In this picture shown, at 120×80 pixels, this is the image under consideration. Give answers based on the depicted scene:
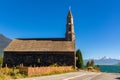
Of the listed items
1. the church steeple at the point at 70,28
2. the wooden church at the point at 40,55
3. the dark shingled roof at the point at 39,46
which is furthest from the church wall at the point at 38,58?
the church steeple at the point at 70,28

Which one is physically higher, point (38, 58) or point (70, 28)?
point (70, 28)

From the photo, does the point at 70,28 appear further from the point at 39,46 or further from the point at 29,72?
the point at 29,72

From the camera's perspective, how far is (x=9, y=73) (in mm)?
34219

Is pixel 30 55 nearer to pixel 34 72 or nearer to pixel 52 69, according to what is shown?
pixel 52 69

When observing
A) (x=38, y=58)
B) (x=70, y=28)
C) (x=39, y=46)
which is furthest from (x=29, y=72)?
(x=70, y=28)

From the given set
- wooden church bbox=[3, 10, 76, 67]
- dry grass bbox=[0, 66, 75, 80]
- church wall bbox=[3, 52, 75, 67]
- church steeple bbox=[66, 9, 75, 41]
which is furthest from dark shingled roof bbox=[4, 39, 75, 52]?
dry grass bbox=[0, 66, 75, 80]

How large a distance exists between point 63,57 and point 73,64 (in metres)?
3.03

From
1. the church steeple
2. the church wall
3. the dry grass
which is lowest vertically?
the dry grass

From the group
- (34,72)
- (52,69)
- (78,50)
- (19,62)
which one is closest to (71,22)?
(78,50)

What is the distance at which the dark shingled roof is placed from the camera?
64.0 meters

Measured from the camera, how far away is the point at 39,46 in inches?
2591

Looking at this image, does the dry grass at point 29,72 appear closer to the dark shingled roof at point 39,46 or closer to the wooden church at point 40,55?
the wooden church at point 40,55

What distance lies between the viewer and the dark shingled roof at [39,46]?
64.0 meters

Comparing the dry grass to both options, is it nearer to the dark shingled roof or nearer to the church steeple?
the dark shingled roof
